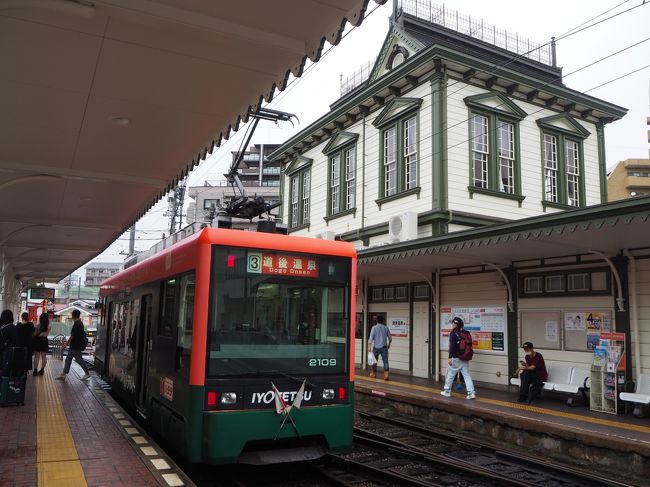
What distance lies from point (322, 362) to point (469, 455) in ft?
11.1

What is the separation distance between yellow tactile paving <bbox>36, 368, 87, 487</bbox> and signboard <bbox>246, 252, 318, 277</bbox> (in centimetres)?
264

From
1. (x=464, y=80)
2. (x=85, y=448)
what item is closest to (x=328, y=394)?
(x=85, y=448)

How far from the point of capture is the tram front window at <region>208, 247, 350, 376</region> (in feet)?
19.7

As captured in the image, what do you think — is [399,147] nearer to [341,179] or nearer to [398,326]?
[341,179]

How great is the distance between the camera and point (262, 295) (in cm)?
627

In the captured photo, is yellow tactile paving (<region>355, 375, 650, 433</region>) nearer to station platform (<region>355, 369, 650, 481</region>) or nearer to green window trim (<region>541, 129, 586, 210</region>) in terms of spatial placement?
station platform (<region>355, 369, 650, 481</region>)

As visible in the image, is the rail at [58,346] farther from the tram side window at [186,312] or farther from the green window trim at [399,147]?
the tram side window at [186,312]

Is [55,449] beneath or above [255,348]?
beneath

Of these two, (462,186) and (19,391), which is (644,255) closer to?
(462,186)

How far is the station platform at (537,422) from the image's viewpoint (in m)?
7.62

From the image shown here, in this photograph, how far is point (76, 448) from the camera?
6.53 meters

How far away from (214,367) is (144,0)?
3.55 meters

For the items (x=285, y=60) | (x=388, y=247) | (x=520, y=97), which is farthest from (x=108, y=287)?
(x=520, y=97)

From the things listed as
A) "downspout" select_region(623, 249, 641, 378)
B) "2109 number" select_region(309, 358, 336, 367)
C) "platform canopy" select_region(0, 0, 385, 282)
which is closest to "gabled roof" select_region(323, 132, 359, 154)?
"downspout" select_region(623, 249, 641, 378)
